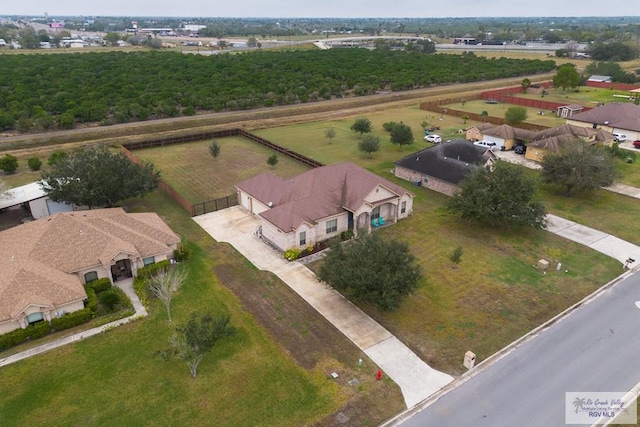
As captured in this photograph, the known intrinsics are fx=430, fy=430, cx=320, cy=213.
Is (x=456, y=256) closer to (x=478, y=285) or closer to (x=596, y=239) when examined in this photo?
(x=478, y=285)

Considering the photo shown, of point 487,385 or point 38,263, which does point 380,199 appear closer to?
point 487,385

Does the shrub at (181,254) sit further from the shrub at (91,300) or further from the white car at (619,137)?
the white car at (619,137)

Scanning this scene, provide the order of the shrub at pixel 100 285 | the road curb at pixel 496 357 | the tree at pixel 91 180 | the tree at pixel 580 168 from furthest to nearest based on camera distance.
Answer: the tree at pixel 580 168
the tree at pixel 91 180
the shrub at pixel 100 285
the road curb at pixel 496 357

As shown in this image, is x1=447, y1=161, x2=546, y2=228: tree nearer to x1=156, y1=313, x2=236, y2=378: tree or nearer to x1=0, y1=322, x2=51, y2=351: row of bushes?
x1=156, y1=313, x2=236, y2=378: tree

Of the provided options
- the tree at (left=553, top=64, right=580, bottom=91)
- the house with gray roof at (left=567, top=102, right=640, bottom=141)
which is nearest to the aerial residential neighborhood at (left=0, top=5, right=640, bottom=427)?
the house with gray roof at (left=567, top=102, right=640, bottom=141)

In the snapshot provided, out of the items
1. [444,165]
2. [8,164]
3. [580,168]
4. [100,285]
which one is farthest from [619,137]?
[8,164]

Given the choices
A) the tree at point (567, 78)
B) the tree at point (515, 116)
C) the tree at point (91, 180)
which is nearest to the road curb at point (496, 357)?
the tree at point (91, 180)
